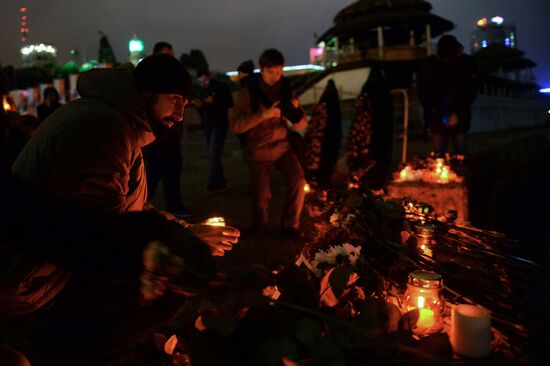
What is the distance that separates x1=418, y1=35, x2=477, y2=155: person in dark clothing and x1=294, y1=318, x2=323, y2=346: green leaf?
625 centimetres

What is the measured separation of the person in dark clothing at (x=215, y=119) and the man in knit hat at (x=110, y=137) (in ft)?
17.3

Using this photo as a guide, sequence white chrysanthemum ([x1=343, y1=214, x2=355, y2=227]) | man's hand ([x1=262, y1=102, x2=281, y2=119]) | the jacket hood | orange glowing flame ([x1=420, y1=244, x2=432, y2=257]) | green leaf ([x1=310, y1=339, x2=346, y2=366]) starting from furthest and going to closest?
1. man's hand ([x1=262, y1=102, x2=281, y2=119])
2. white chrysanthemum ([x1=343, y1=214, x2=355, y2=227])
3. orange glowing flame ([x1=420, y1=244, x2=432, y2=257])
4. the jacket hood
5. green leaf ([x1=310, y1=339, x2=346, y2=366])

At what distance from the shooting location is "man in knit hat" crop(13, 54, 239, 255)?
1774mm

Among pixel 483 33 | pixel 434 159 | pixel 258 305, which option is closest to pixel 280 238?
pixel 434 159

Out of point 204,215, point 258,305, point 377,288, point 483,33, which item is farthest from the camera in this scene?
point 483,33

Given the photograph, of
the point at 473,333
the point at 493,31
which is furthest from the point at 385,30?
the point at 493,31

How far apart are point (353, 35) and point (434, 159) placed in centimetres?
2905

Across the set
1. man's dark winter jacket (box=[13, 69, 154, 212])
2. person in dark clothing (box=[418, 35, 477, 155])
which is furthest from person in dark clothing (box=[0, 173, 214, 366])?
person in dark clothing (box=[418, 35, 477, 155])

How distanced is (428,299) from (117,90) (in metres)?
1.52

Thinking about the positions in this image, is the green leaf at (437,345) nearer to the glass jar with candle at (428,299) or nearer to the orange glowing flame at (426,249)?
the glass jar with candle at (428,299)

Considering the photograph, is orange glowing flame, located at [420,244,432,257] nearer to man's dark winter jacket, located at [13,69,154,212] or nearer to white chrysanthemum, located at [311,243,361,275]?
white chrysanthemum, located at [311,243,361,275]

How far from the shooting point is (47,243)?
1.52 metres

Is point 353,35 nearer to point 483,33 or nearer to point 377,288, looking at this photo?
point 377,288

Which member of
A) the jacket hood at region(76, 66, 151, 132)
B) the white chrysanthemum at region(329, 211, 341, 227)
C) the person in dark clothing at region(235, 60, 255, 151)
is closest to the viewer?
the jacket hood at region(76, 66, 151, 132)
